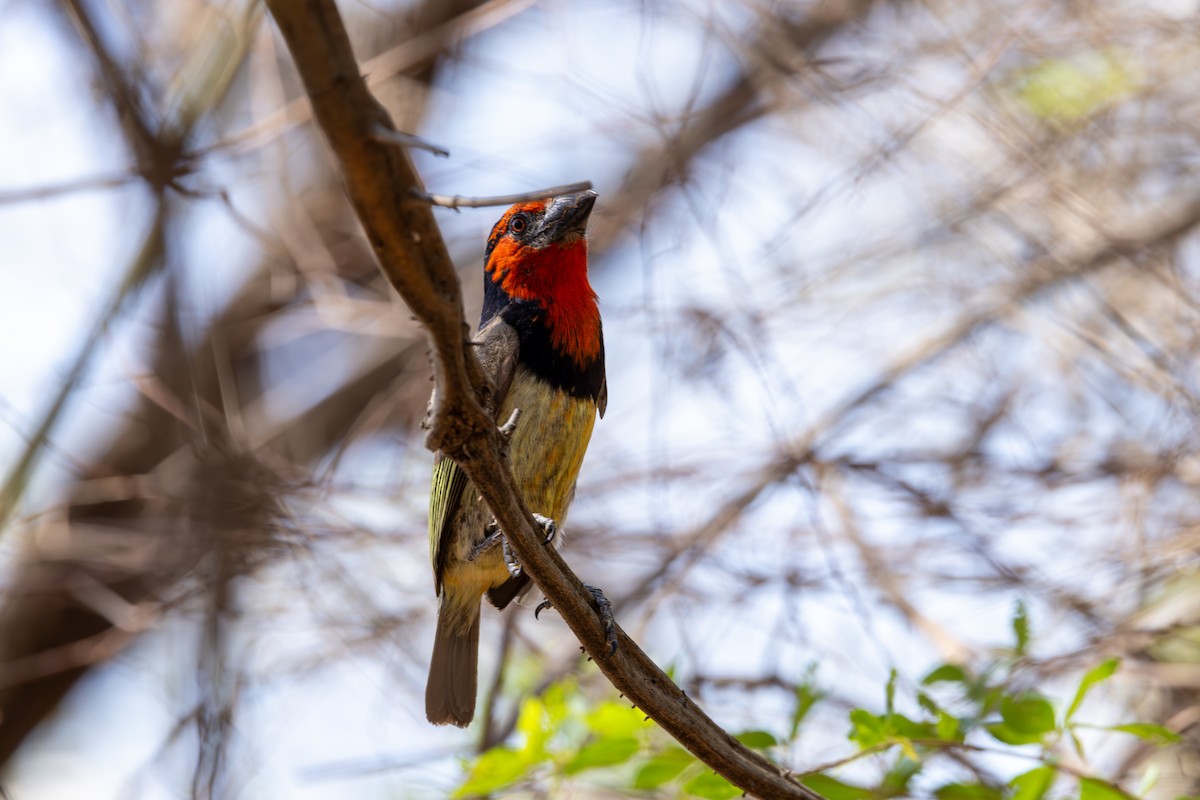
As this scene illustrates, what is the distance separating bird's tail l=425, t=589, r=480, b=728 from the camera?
11.3 ft

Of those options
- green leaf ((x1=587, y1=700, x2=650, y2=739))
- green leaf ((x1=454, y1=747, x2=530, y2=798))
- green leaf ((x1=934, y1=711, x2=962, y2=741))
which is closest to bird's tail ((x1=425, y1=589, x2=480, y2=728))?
green leaf ((x1=454, y1=747, x2=530, y2=798))

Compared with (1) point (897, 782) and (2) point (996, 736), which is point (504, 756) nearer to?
(1) point (897, 782)

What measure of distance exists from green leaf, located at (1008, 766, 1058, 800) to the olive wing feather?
1454 millimetres

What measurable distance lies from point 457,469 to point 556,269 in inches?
25.5

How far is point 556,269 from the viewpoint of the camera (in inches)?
128

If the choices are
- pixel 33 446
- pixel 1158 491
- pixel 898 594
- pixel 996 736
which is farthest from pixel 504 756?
pixel 1158 491

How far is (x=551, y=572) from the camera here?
2088 mm

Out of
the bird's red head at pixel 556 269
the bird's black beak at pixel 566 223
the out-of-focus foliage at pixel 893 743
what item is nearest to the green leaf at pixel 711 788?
the out-of-focus foliage at pixel 893 743

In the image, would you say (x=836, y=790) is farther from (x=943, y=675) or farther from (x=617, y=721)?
(x=617, y=721)

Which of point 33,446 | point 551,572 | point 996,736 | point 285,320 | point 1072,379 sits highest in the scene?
point 285,320

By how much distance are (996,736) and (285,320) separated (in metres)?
4.31

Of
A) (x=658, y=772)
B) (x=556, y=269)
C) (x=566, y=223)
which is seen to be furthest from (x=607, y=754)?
(x=566, y=223)

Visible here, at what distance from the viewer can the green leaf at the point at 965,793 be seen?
2.52 metres

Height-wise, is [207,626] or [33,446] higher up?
[33,446]
